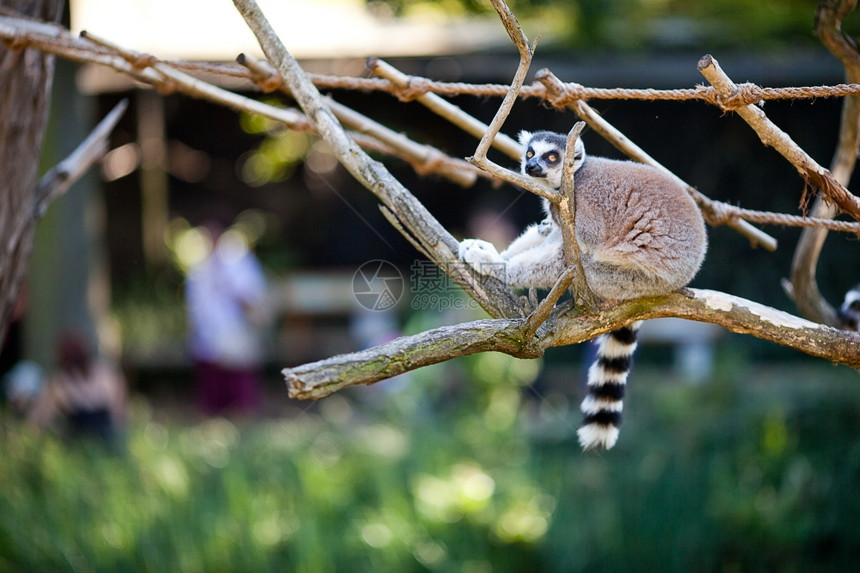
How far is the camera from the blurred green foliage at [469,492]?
10.6 ft

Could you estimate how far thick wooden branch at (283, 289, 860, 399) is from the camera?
127 cm

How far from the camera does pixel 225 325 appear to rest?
5.30 metres

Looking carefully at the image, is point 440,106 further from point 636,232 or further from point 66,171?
point 66,171

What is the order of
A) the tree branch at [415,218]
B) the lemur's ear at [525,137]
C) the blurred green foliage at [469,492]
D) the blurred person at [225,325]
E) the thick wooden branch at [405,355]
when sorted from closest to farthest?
1. the thick wooden branch at [405,355]
2. the tree branch at [415,218]
3. the lemur's ear at [525,137]
4. the blurred green foliage at [469,492]
5. the blurred person at [225,325]

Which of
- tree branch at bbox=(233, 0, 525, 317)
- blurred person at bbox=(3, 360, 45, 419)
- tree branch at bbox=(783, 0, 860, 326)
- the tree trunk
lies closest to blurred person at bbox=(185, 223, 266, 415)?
blurred person at bbox=(3, 360, 45, 419)

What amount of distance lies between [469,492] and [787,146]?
2.33m

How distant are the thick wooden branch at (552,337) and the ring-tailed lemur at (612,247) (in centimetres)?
33

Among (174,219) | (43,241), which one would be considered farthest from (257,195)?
(43,241)

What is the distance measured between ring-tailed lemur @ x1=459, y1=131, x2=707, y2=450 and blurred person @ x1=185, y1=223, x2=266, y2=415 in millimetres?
3298

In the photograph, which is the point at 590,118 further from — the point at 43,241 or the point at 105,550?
the point at 43,241

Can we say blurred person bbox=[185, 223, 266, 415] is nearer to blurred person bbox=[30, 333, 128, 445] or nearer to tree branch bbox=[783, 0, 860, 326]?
blurred person bbox=[30, 333, 128, 445]

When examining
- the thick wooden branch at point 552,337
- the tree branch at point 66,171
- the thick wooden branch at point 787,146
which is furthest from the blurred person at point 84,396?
the thick wooden branch at point 787,146

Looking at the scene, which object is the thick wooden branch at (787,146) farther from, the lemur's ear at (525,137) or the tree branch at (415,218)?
the lemur's ear at (525,137)

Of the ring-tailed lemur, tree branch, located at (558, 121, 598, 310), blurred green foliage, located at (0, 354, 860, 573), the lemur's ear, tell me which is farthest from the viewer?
blurred green foliage, located at (0, 354, 860, 573)
